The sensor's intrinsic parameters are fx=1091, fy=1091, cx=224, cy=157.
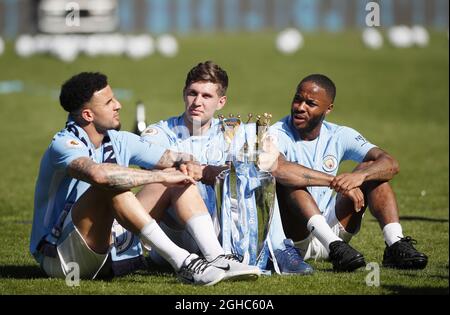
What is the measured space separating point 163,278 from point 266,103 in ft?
59.5

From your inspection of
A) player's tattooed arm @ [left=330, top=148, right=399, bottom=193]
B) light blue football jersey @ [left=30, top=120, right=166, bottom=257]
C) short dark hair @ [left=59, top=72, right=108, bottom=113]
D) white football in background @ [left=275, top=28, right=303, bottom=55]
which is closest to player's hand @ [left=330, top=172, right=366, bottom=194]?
player's tattooed arm @ [left=330, top=148, right=399, bottom=193]

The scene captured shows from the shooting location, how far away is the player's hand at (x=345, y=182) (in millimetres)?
7945

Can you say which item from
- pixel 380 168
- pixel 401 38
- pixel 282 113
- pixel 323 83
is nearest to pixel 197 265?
pixel 380 168

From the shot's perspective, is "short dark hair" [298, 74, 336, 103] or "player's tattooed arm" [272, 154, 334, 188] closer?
"player's tattooed arm" [272, 154, 334, 188]

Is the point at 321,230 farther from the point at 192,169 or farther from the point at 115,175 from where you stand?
the point at 115,175

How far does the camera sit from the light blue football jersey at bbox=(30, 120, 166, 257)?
727 centimetres

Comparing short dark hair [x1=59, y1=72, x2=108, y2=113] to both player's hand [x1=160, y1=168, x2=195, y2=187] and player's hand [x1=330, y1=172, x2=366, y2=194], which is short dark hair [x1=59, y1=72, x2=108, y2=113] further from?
player's hand [x1=330, y1=172, x2=366, y2=194]

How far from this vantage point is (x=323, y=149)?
338 inches

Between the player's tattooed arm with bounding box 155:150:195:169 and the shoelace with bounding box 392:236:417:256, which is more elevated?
the player's tattooed arm with bounding box 155:150:195:169

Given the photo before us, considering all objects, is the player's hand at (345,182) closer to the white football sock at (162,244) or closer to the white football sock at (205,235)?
the white football sock at (205,235)

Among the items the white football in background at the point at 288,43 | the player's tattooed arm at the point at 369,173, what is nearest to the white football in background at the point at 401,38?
the white football in background at the point at 288,43

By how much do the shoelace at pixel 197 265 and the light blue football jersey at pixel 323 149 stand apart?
5.27 feet

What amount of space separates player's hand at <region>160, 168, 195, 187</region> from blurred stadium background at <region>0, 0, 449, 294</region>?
2.23 ft
